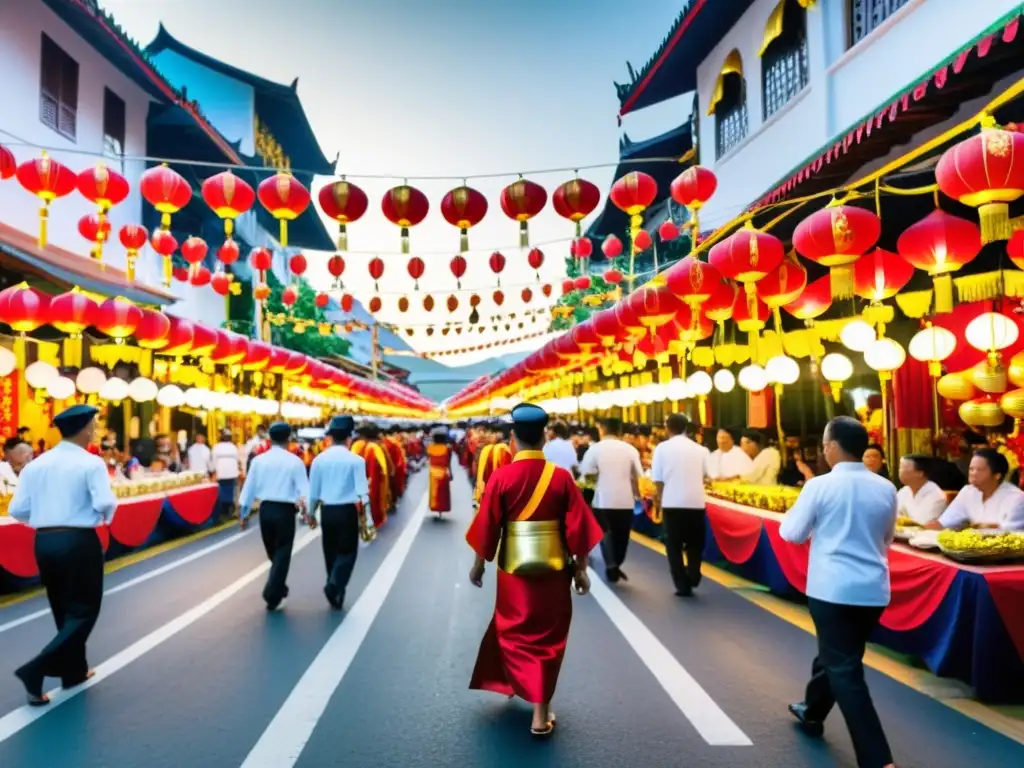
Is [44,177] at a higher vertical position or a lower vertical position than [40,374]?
higher

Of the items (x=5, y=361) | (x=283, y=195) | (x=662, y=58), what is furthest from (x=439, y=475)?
(x=662, y=58)

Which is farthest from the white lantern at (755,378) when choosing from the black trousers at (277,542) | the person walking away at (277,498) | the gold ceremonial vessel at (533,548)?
the gold ceremonial vessel at (533,548)

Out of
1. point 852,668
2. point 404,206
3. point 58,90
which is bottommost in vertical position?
point 852,668

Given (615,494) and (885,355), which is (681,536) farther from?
(885,355)

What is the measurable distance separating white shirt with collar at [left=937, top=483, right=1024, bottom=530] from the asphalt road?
1.63 m

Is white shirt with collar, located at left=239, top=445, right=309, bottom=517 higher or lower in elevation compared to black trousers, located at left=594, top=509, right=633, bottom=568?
higher

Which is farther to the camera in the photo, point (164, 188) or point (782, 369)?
point (782, 369)

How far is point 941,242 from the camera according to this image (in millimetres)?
6879

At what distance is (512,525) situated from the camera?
515cm

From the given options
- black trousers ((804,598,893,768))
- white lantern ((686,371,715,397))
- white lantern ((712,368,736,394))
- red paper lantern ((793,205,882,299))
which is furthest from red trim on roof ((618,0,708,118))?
black trousers ((804,598,893,768))

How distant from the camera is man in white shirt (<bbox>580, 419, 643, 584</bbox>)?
9.95m

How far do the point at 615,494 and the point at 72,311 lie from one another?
758cm

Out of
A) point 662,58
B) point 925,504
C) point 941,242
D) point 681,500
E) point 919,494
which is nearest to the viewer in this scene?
point 941,242

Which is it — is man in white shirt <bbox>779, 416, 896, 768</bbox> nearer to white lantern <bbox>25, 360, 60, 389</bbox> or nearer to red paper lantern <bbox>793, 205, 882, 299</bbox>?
red paper lantern <bbox>793, 205, 882, 299</bbox>
